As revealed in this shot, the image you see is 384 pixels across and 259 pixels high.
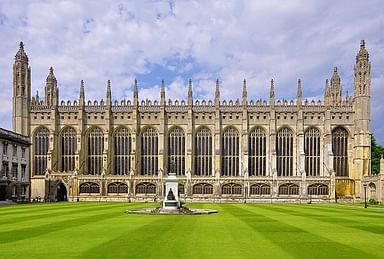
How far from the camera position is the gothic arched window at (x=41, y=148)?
239ft

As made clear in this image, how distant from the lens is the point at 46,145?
A: 2864 inches

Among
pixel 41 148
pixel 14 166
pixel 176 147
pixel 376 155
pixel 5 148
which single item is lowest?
pixel 14 166

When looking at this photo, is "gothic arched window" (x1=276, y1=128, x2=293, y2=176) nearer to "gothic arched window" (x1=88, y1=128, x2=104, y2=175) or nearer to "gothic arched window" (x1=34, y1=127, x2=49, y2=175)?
"gothic arched window" (x1=88, y1=128, x2=104, y2=175)

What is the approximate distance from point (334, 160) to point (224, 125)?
16915mm

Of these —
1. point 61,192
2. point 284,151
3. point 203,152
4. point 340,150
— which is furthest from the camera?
point 203,152

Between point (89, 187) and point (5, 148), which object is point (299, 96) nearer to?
point (89, 187)

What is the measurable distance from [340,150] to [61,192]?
1636 inches

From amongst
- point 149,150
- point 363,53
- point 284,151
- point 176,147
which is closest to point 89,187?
point 149,150

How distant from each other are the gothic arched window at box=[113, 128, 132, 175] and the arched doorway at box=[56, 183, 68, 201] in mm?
7751

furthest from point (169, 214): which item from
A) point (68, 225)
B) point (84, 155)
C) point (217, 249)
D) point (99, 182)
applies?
point (84, 155)

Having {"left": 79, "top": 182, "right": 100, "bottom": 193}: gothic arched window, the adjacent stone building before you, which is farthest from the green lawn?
{"left": 79, "top": 182, "right": 100, "bottom": 193}: gothic arched window

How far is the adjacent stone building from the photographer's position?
5791cm

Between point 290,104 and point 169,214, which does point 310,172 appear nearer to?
point 290,104

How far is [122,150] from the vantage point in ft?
240
